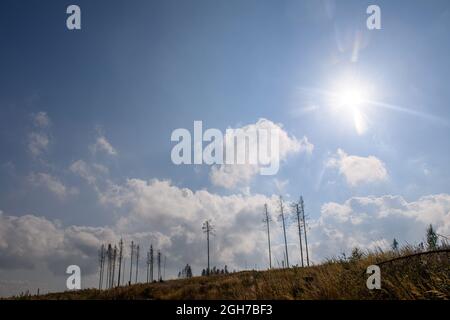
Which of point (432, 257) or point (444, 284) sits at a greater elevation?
point (432, 257)

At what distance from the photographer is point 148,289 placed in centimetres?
2284
